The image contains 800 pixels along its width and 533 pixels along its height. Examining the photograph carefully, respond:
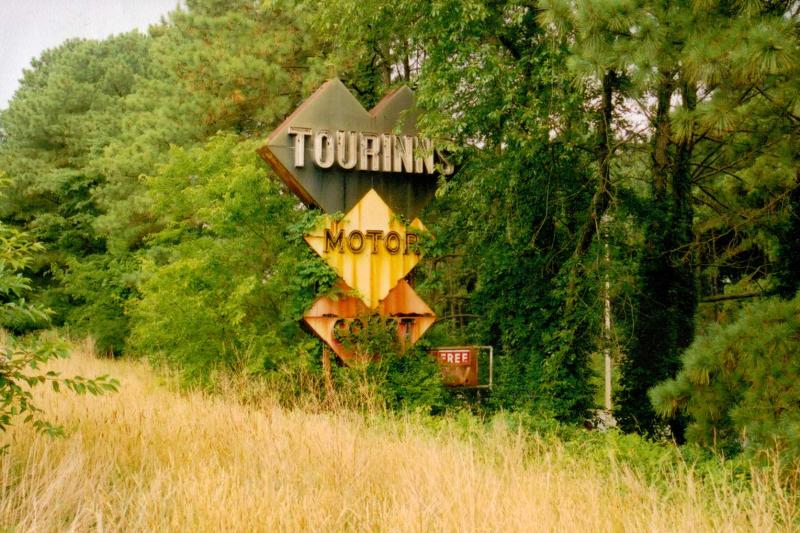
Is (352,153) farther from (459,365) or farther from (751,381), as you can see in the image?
(751,381)

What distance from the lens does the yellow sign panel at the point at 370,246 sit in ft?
36.0

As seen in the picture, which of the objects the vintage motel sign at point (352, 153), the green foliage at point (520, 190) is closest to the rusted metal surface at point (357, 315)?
the green foliage at point (520, 190)

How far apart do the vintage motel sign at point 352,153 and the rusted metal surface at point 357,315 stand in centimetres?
142

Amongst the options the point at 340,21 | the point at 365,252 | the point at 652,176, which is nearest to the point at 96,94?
the point at 340,21

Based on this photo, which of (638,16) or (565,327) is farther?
(565,327)

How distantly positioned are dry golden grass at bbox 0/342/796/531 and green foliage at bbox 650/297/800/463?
0.64 metres

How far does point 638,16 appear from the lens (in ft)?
20.5

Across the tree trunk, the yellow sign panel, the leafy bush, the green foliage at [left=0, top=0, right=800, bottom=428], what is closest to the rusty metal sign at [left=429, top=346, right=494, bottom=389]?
the leafy bush

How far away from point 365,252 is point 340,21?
4337 millimetres

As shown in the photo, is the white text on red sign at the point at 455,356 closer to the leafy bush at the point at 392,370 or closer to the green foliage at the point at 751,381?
the leafy bush at the point at 392,370

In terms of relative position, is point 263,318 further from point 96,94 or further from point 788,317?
point 96,94

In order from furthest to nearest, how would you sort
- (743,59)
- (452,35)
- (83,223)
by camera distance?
(83,223) < (452,35) < (743,59)

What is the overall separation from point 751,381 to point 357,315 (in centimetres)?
613

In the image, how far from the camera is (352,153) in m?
11.2
